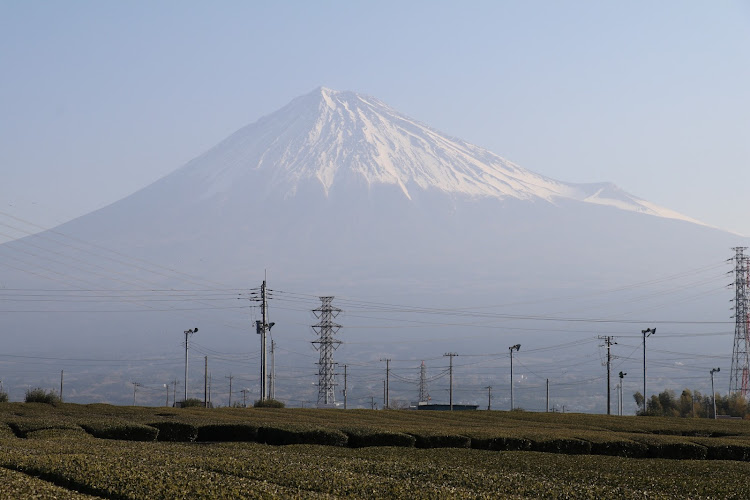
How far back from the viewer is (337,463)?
22234 millimetres

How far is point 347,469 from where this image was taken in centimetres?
2083

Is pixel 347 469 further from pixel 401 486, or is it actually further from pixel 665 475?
pixel 665 475

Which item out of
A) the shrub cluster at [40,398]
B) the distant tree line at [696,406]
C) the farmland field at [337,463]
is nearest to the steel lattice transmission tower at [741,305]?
the distant tree line at [696,406]

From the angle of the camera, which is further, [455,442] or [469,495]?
[455,442]

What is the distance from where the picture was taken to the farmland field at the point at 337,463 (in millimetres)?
16719

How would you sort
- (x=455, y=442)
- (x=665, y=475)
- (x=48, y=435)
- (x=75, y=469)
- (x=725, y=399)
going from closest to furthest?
1. (x=75, y=469)
2. (x=665, y=475)
3. (x=48, y=435)
4. (x=455, y=442)
5. (x=725, y=399)

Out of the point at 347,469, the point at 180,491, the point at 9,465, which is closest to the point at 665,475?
the point at 347,469

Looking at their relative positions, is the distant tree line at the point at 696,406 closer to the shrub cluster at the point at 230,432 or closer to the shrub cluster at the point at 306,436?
the shrub cluster at the point at 230,432

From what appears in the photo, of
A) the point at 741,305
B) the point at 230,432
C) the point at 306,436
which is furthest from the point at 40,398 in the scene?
the point at 741,305

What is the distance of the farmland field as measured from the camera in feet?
54.9

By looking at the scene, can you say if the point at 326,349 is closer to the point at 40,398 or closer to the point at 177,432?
the point at 40,398

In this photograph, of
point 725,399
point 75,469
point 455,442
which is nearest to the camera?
point 75,469

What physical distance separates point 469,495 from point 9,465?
9182 millimetres

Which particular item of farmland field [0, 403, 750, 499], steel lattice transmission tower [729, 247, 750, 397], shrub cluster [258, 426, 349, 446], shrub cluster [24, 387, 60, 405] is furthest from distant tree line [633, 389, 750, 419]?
shrub cluster [258, 426, 349, 446]
